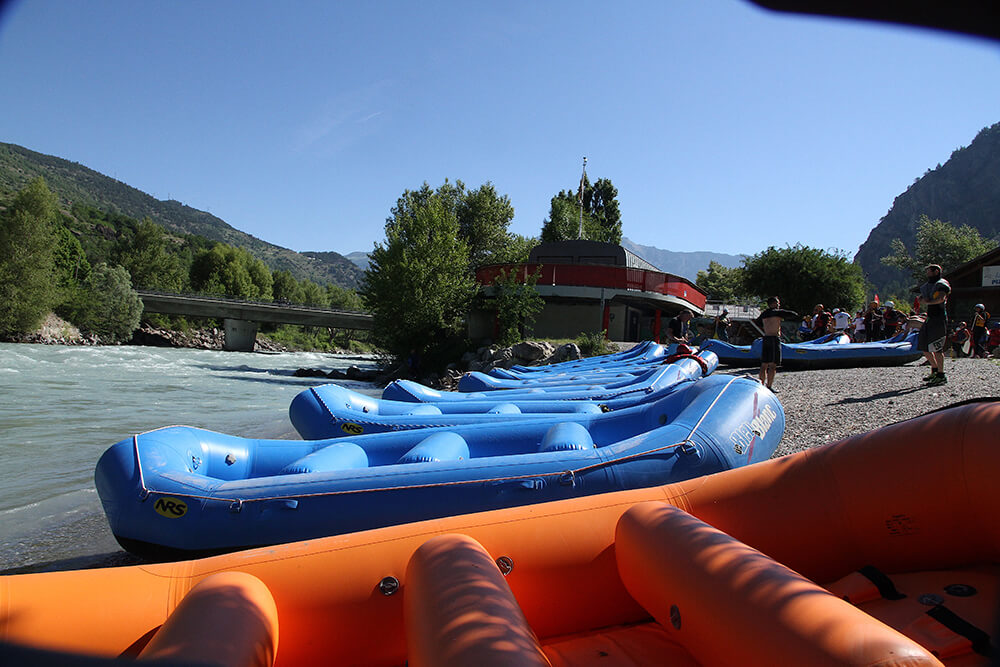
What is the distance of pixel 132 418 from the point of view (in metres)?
11.8

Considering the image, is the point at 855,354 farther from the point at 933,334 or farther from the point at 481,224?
the point at 481,224

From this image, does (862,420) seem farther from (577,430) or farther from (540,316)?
(540,316)

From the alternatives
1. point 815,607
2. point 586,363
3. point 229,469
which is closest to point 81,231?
point 586,363

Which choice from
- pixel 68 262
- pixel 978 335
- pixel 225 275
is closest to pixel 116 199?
pixel 225 275

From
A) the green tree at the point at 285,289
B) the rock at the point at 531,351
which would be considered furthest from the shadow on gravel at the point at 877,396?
the green tree at the point at 285,289

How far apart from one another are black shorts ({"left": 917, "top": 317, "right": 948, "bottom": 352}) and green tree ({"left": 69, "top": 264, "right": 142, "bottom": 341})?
4038 cm

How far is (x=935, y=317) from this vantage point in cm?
762

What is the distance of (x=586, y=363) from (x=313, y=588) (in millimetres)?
13938

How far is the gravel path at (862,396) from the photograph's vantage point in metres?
6.25

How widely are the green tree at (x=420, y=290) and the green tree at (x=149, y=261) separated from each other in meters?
41.2

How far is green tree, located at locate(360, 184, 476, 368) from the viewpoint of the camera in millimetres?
25188

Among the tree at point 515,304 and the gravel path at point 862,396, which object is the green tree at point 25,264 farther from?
the gravel path at point 862,396

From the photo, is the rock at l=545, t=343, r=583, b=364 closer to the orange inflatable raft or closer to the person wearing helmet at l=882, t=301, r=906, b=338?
the person wearing helmet at l=882, t=301, r=906, b=338

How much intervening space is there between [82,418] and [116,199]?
138 m
